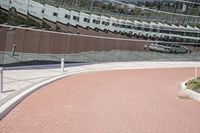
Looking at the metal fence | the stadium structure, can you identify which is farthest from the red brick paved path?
the stadium structure

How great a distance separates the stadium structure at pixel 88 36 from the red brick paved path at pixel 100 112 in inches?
246

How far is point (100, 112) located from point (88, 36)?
70.3 feet

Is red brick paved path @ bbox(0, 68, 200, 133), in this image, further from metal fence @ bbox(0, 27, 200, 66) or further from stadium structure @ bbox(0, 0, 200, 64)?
stadium structure @ bbox(0, 0, 200, 64)

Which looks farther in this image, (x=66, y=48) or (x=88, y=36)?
(x=88, y=36)

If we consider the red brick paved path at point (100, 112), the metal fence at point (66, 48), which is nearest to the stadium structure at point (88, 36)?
the metal fence at point (66, 48)

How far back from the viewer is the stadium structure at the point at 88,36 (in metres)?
23.3

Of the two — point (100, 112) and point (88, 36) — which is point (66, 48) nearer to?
point (88, 36)

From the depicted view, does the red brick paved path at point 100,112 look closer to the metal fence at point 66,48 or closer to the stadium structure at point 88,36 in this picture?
the metal fence at point 66,48

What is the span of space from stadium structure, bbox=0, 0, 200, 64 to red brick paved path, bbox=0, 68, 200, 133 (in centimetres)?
624

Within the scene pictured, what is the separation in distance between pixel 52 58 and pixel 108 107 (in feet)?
46.7

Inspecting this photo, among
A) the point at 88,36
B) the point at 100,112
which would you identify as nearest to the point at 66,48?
the point at 88,36

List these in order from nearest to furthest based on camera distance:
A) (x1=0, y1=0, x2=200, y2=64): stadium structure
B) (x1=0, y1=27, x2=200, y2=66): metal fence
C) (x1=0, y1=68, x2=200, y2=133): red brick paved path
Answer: (x1=0, y1=68, x2=200, y2=133): red brick paved path → (x1=0, y1=27, x2=200, y2=66): metal fence → (x1=0, y1=0, x2=200, y2=64): stadium structure

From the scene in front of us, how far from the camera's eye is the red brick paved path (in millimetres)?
9875

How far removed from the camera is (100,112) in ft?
39.3
